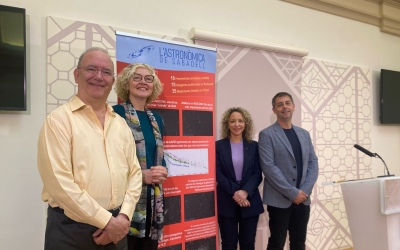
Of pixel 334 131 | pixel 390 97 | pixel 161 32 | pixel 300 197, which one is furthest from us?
pixel 390 97

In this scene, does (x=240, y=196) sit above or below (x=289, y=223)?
above

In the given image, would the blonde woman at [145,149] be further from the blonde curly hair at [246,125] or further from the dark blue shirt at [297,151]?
the dark blue shirt at [297,151]

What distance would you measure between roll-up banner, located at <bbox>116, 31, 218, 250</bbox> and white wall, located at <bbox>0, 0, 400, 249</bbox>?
387 millimetres

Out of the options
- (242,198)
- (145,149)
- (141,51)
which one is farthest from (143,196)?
(141,51)

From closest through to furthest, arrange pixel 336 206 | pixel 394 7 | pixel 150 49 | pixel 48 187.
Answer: pixel 48 187
pixel 150 49
pixel 336 206
pixel 394 7

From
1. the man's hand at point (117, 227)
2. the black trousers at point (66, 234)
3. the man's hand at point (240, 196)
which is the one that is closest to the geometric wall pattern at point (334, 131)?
the man's hand at point (240, 196)

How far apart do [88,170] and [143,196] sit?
0.48m

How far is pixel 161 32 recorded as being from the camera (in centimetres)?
249

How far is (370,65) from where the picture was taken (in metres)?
3.79

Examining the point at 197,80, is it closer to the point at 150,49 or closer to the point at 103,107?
the point at 150,49

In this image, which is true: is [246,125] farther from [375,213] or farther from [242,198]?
[375,213]

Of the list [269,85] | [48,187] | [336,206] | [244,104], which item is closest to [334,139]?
[336,206]

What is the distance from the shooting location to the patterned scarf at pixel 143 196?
5.37 feet

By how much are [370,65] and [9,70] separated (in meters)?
4.01
